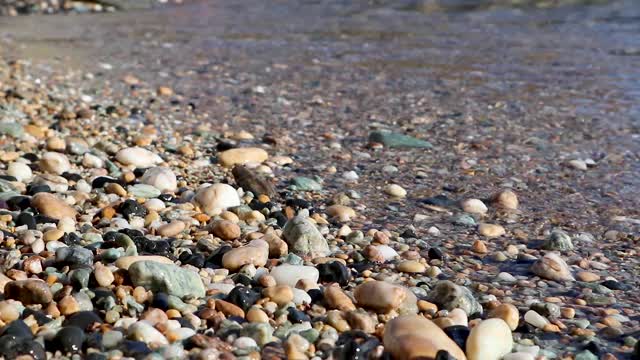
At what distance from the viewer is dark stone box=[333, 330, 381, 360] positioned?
2.33m

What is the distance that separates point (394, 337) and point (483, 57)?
7731mm

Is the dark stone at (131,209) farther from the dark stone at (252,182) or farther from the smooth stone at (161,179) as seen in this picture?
the dark stone at (252,182)

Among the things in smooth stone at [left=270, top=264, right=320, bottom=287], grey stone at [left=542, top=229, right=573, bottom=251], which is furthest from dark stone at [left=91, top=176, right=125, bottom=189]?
grey stone at [left=542, top=229, right=573, bottom=251]

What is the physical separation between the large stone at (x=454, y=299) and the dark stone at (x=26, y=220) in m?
1.65

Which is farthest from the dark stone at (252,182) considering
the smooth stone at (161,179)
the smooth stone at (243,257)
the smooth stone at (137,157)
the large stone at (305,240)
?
the smooth stone at (243,257)

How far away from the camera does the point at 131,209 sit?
3588mm

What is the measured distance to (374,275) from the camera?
3.05 meters

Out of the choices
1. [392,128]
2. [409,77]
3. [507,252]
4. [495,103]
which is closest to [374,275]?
[507,252]

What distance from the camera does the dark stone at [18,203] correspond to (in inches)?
140

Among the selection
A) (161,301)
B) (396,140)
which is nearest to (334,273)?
(161,301)

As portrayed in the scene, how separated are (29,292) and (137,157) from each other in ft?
6.94

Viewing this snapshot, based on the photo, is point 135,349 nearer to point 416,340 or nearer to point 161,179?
point 416,340

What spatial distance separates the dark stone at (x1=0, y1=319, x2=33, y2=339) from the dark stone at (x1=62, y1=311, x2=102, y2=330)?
123mm

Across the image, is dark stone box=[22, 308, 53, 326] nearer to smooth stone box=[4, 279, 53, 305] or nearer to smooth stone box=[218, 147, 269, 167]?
smooth stone box=[4, 279, 53, 305]
